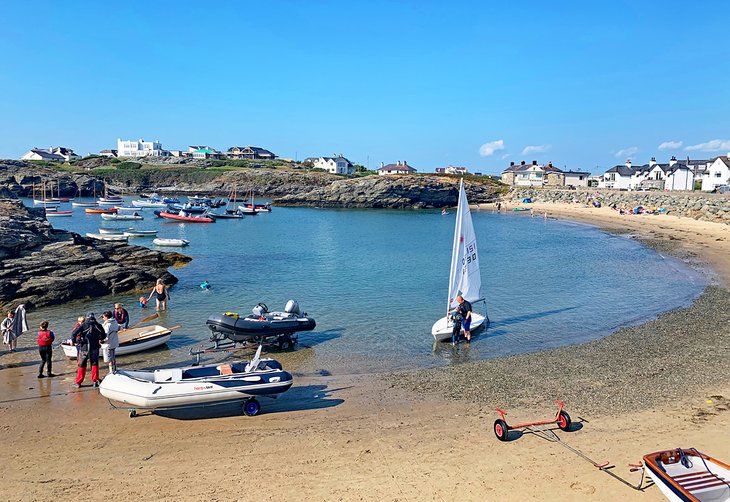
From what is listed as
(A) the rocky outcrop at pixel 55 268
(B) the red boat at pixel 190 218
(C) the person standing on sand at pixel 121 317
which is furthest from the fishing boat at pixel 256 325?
(B) the red boat at pixel 190 218

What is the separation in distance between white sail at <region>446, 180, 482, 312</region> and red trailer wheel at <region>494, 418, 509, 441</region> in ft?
29.9

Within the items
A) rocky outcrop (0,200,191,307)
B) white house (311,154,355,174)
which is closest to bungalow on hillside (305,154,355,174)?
white house (311,154,355,174)

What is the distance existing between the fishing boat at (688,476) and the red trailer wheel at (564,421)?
2.84 m

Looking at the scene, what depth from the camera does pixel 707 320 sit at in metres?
22.0

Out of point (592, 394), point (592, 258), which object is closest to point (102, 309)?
point (592, 394)

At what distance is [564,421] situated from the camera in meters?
11.7

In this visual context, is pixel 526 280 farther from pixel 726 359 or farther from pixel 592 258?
pixel 726 359

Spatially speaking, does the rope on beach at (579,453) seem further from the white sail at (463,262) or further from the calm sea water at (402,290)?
the white sail at (463,262)

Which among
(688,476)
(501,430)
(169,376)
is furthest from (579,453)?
(169,376)

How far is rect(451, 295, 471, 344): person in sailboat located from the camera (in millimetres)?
19562

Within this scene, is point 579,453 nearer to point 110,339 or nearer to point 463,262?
point 463,262

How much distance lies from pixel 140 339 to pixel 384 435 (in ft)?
33.4

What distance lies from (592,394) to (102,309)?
20.7 metres

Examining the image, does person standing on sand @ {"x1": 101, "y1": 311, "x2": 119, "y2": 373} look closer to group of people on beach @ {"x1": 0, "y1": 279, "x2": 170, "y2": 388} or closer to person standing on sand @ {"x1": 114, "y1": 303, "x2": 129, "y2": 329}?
group of people on beach @ {"x1": 0, "y1": 279, "x2": 170, "y2": 388}
